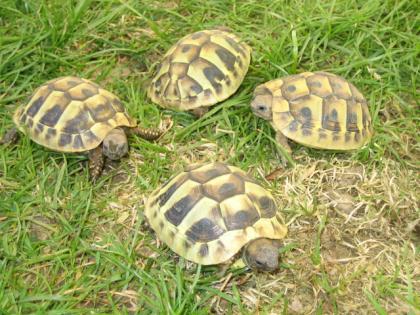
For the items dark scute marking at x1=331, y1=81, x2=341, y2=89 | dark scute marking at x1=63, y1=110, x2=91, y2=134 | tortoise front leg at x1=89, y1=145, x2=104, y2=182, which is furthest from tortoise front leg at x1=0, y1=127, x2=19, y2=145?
dark scute marking at x1=331, y1=81, x2=341, y2=89

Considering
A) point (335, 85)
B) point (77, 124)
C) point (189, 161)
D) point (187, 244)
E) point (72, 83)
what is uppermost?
point (335, 85)

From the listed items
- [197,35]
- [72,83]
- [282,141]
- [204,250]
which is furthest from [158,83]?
[204,250]

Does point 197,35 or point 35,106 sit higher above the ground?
point 197,35

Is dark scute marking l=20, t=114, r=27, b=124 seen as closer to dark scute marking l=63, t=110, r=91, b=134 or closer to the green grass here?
the green grass

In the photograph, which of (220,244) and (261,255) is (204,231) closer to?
(220,244)

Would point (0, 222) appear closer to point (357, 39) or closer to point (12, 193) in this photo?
point (12, 193)

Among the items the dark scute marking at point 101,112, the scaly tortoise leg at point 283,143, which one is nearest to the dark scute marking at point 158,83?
the dark scute marking at point 101,112

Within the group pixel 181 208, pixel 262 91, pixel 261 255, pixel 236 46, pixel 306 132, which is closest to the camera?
pixel 261 255

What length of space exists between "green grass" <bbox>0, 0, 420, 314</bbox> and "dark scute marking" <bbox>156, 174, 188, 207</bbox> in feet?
0.85

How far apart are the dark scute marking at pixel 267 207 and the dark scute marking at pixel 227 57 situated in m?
1.09

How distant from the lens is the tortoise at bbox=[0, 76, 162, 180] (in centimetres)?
332

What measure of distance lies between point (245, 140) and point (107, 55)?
1318 millimetres

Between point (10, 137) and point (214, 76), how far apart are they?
1.38 meters

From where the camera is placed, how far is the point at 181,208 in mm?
2828
